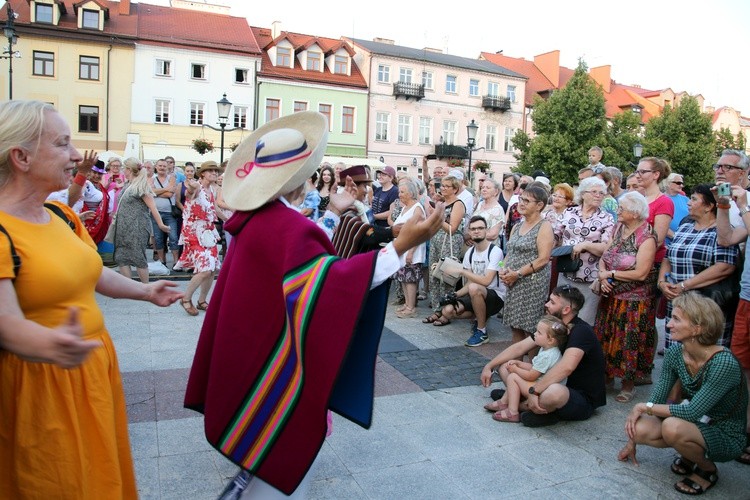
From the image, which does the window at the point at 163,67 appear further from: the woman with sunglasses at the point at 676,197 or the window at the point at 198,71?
the woman with sunglasses at the point at 676,197

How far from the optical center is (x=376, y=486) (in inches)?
137

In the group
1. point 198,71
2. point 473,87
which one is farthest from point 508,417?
point 473,87

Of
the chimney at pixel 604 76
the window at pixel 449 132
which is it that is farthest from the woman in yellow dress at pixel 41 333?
the chimney at pixel 604 76

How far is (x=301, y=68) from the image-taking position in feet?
124

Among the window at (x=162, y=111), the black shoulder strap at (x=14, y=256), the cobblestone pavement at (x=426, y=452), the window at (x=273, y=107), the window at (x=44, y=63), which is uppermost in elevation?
the window at (x=44, y=63)

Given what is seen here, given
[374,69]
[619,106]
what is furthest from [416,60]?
[619,106]

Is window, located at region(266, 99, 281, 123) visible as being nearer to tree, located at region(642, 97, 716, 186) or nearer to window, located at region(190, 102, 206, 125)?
window, located at region(190, 102, 206, 125)

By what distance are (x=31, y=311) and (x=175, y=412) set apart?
2621 millimetres

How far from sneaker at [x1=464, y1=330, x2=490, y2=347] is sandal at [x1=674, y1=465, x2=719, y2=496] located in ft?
10.3

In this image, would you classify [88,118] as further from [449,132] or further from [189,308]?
[189,308]

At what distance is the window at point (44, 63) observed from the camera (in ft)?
103

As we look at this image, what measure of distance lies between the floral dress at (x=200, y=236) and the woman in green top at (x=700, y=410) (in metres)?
5.46

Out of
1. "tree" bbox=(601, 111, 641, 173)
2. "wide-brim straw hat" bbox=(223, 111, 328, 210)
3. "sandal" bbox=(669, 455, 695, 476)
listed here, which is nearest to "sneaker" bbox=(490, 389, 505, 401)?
"sandal" bbox=(669, 455, 695, 476)

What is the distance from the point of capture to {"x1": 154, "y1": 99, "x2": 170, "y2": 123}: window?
110ft
